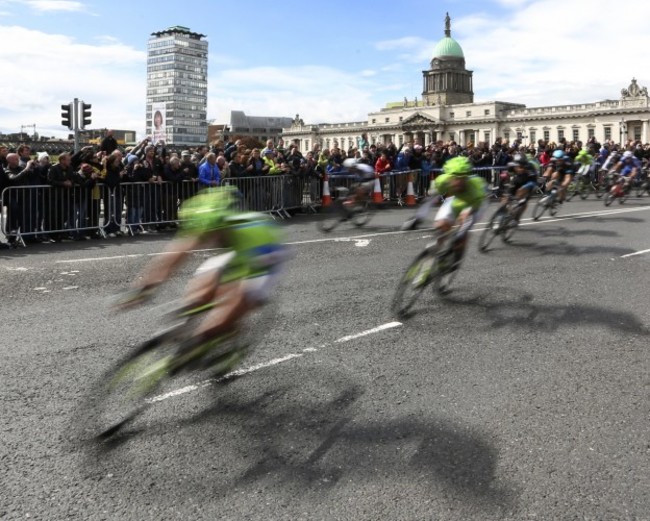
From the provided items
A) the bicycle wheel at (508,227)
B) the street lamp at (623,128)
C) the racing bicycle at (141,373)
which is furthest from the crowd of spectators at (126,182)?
the street lamp at (623,128)

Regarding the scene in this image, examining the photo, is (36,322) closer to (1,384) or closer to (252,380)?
(1,384)

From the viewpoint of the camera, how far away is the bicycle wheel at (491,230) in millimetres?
12589

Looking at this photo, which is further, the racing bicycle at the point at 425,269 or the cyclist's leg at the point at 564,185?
the cyclist's leg at the point at 564,185

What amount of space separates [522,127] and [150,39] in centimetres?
8961

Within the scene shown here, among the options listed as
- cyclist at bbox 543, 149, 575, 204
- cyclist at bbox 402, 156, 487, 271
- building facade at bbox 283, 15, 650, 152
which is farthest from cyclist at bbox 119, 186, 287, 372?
building facade at bbox 283, 15, 650, 152

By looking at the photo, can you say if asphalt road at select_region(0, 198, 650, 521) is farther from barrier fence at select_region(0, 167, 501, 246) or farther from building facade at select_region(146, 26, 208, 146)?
building facade at select_region(146, 26, 208, 146)

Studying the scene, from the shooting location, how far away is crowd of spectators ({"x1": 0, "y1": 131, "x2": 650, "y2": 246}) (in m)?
13.7

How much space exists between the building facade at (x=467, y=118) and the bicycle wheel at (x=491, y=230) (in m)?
102

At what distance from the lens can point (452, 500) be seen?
3.75 metres

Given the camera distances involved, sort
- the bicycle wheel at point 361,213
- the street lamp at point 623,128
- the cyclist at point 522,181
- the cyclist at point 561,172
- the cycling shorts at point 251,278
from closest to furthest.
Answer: the cycling shorts at point 251,278
the cyclist at point 522,181
the bicycle wheel at point 361,213
the cyclist at point 561,172
the street lamp at point 623,128

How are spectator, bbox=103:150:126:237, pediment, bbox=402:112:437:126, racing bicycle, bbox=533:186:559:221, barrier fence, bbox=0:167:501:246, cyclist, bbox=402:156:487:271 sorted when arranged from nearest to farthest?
1. cyclist, bbox=402:156:487:271
2. barrier fence, bbox=0:167:501:246
3. spectator, bbox=103:150:126:237
4. racing bicycle, bbox=533:186:559:221
5. pediment, bbox=402:112:437:126

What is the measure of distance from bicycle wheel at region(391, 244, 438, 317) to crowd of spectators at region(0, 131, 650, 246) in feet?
28.4

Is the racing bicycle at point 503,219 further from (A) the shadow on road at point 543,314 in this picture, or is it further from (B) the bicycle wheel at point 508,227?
(A) the shadow on road at point 543,314

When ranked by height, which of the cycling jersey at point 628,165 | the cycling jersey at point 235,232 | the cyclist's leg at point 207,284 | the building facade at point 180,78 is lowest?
the cyclist's leg at point 207,284
